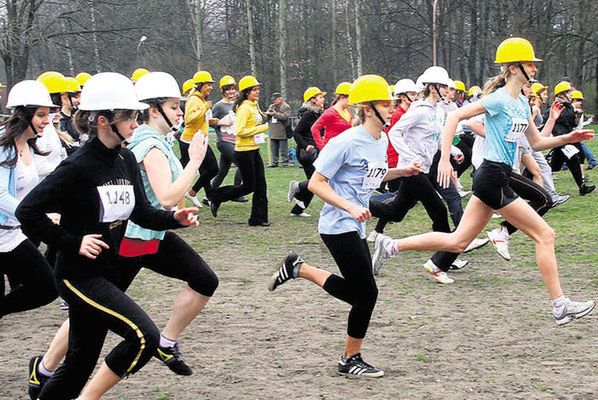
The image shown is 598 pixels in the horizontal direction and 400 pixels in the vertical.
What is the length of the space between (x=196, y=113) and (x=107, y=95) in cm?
840

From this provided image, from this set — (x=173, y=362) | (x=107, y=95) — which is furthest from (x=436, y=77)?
(x=107, y=95)

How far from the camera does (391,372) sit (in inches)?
224

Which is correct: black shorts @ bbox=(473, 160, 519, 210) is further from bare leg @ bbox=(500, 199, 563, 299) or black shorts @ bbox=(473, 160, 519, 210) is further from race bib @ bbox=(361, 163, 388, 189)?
race bib @ bbox=(361, 163, 388, 189)

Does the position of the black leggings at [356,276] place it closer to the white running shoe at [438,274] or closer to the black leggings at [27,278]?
the black leggings at [27,278]

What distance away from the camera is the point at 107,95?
4445 mm

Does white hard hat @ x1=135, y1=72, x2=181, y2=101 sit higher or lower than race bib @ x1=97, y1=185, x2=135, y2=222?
higher

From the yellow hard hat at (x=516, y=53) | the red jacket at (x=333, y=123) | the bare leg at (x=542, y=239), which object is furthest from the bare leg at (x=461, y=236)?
the red jacket at (x=333, y=123)

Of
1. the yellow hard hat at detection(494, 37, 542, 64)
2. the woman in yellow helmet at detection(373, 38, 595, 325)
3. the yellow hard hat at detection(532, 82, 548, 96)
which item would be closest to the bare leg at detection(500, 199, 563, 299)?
the woman in yellow helmet at detection(373, 38, 595, 325)

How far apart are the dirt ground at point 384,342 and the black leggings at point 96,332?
2.99ft

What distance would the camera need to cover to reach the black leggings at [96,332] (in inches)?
169

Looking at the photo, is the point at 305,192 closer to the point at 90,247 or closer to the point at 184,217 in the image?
the point at 184,217

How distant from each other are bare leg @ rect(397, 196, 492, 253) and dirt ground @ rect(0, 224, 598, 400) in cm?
53

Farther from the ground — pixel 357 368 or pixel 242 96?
pixel 242 96

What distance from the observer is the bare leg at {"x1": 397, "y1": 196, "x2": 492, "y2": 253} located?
280 inches
